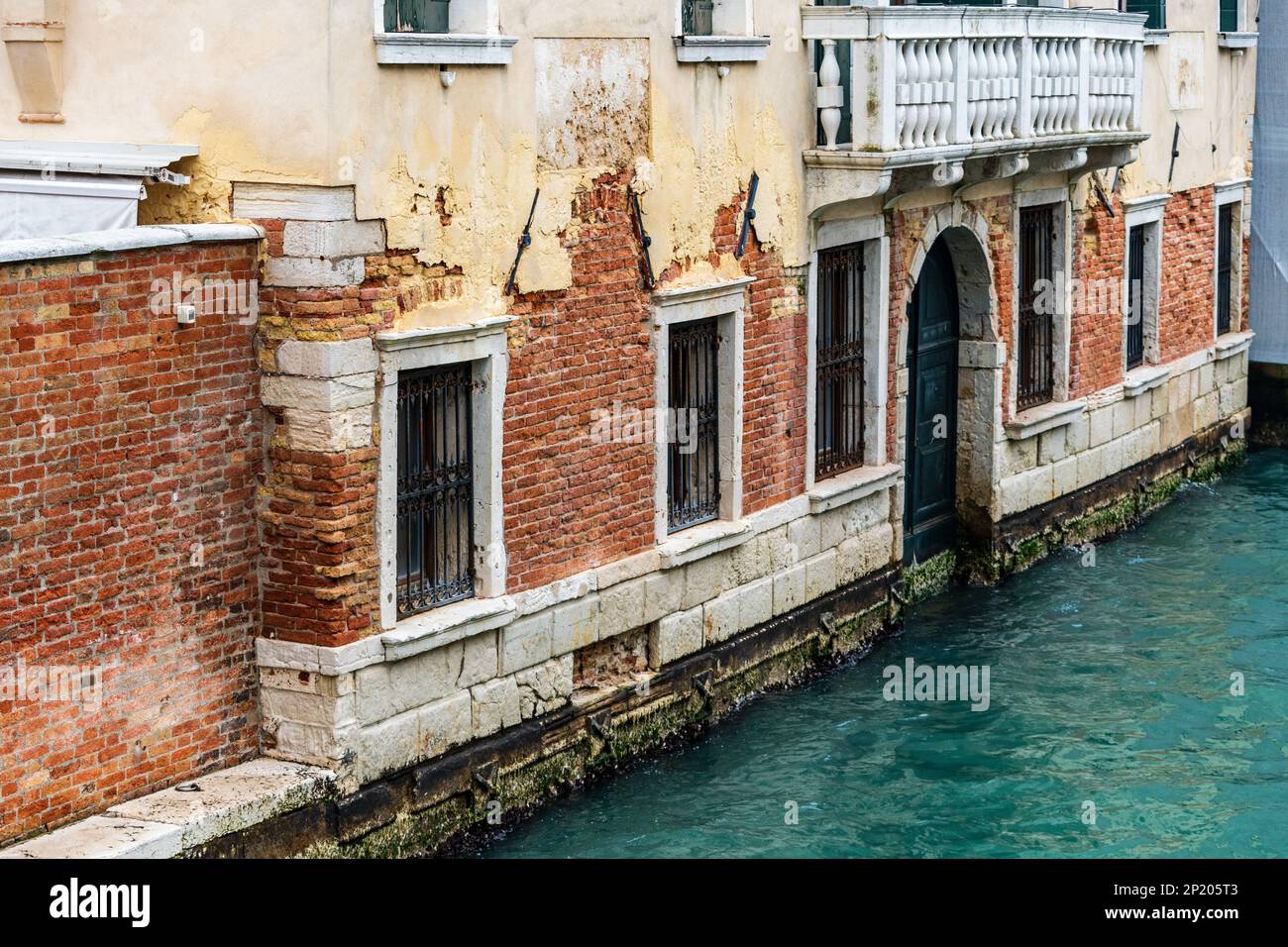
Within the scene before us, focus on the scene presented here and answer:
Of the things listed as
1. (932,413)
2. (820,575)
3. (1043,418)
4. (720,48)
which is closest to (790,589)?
(820,575)

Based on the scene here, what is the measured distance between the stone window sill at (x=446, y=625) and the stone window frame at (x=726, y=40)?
3071 mm

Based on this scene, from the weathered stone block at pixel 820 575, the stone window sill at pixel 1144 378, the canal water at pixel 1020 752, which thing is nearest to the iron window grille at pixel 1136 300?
the stone window sill at pixel 1144 378

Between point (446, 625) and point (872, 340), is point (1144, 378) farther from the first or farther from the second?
point (446, 625)

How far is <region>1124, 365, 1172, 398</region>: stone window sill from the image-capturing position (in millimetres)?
16156

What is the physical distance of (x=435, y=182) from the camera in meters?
8.93

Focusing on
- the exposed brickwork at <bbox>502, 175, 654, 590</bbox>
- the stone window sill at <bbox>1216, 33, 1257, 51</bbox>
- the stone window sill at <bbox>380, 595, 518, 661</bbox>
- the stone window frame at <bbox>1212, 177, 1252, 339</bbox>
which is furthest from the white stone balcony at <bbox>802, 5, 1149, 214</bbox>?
the stone window frame at <bbox>1212, 177, 1252, 339</bbox>

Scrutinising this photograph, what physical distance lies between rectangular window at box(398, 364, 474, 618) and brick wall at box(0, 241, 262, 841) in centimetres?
74

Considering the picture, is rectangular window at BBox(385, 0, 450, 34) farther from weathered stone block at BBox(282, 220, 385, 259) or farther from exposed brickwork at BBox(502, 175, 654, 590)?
exposed brickwork at BBox(502, 175, 654, 590)

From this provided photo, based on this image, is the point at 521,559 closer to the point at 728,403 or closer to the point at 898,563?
the point at 728,403

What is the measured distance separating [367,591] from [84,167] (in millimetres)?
2236

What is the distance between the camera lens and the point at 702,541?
35.7ft

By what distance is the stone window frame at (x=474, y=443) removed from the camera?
8727 mm

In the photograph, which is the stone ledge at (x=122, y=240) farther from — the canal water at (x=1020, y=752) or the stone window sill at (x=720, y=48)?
the canal water at (x=1020, y=752)
